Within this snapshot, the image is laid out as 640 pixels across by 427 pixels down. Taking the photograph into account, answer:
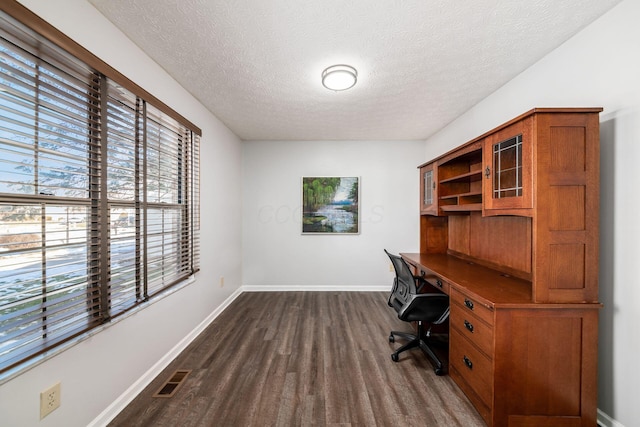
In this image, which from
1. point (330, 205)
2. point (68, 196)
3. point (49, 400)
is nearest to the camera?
point (49, 400)

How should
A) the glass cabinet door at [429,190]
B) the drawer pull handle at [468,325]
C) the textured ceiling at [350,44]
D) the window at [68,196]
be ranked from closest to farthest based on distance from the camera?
the window at [68,196]
the textured ceiling at [350,44]
the drawer pull handle at [468,325]
the glass cabinet door at [429,190]

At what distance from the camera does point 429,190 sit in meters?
3.07

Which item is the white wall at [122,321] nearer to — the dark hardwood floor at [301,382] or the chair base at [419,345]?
the dark hardwood floor at [301,382]

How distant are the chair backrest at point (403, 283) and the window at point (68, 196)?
6.74ft

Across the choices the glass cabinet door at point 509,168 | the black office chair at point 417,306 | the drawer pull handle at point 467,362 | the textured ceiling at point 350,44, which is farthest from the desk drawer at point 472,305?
the textured ceiling at point 350,44

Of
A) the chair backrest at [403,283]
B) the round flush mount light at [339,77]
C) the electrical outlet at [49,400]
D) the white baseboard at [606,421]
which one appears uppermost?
the round flush mount light at [339,77]

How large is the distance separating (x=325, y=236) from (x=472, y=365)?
8.92 ft

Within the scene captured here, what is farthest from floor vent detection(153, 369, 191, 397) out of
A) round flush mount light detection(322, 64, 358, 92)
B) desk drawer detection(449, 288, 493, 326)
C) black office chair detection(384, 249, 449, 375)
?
round flush mount light detection(322, 64, 358, 92)

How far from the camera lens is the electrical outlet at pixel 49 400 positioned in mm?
1207

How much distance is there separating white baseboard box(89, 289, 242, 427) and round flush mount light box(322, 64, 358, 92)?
2768 mm

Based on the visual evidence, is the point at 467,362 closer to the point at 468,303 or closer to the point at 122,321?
the point at 468,303

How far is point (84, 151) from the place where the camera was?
1.45 metres

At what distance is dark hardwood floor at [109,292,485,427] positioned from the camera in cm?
163

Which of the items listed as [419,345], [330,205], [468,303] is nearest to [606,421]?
[468,303]
